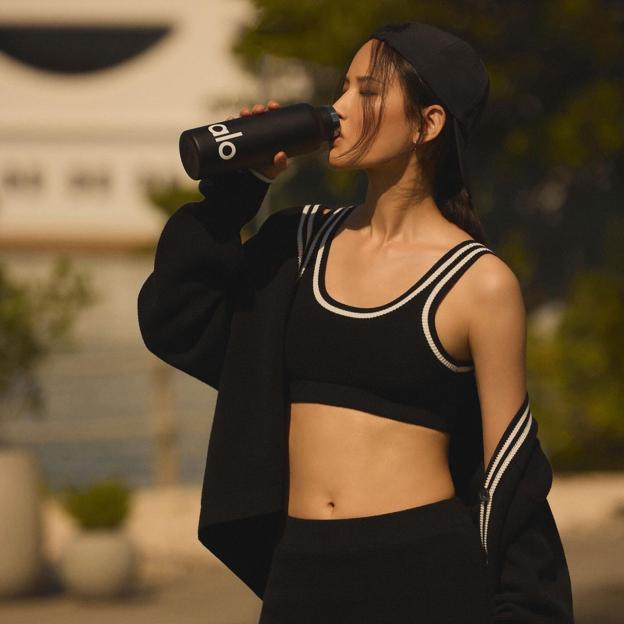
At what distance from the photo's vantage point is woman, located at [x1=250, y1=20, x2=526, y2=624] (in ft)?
9.04

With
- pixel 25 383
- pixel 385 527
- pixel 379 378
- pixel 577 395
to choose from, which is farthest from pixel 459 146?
pixel 577 395

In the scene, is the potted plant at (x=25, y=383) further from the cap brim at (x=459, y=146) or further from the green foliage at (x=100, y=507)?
the cap brim at (x=459, y=146)

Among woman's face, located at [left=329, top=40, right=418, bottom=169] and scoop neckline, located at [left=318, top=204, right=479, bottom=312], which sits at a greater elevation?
woman's face, located at [left=329, top=40, right=418, bottom=169]

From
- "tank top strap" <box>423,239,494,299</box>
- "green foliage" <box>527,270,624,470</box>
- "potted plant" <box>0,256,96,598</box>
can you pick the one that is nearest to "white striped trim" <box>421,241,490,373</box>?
"tank top strap" <box>423,239,494,299</box>

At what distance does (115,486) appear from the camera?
8.41m

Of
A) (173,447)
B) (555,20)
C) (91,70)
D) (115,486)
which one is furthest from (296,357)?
(91,70)

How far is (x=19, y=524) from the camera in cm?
815

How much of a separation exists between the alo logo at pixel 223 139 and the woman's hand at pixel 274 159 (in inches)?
3.4

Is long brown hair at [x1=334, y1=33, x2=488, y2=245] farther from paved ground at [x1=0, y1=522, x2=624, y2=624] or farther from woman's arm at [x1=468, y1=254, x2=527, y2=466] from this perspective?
paved ground at [x1=0, y1=522, x2=624, y2=624]

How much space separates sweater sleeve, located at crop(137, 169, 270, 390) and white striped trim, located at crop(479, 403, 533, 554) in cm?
58

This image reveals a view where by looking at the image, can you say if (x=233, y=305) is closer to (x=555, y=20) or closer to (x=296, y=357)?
(x=296, y=357)

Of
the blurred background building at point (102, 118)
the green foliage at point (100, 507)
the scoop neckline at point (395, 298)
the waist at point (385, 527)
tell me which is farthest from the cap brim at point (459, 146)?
the blurred background building at point (102, 118)

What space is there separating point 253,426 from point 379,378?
0.26 meters

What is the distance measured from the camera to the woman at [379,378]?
2.75m
